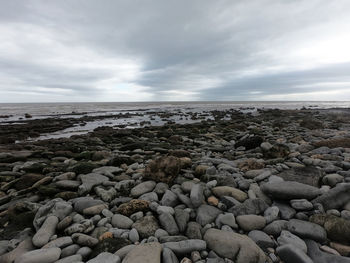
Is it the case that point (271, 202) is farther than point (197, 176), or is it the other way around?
point (197, 176)

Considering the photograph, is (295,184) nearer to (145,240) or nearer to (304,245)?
(304,245)

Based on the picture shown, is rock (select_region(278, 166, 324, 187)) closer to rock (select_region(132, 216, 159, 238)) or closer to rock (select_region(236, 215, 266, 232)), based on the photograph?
rock (select_region(236, 215, 266, 232))

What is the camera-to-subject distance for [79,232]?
252 cm

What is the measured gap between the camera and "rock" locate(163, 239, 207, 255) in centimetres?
217

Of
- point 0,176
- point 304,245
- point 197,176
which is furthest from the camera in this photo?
point 0,176

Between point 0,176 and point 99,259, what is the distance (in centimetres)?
462

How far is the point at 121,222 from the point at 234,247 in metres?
1.55

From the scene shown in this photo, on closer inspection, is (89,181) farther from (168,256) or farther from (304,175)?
(304,175)

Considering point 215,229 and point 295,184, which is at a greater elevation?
point 295,184

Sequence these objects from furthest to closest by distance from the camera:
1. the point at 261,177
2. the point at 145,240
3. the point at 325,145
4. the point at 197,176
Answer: the point at 325,145, the point at 197,176, the point at 261,177, the point at 145,240

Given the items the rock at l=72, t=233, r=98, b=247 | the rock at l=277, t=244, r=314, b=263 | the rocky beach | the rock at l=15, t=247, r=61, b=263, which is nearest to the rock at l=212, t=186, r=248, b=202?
the rocky beach

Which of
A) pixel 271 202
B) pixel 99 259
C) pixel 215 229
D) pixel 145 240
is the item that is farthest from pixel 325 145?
pixel 99 259

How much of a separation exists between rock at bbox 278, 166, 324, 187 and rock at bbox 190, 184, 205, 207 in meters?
1.74

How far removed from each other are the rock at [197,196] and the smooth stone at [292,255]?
1.30 metres
